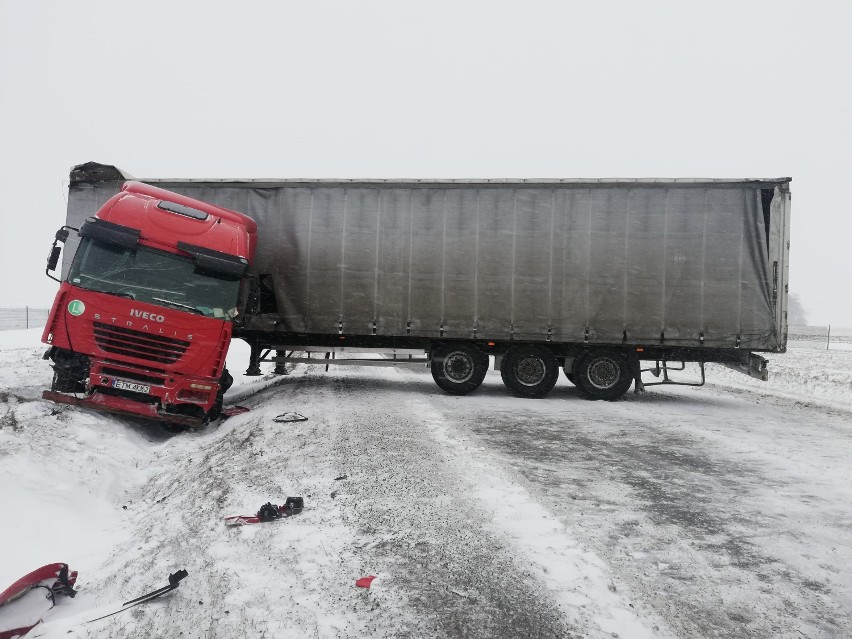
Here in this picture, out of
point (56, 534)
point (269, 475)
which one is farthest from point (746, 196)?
point (56, 534)

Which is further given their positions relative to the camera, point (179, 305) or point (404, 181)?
point (404, 181)

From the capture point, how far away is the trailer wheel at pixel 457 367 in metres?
10.5

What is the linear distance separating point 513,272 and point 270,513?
24.3 feet

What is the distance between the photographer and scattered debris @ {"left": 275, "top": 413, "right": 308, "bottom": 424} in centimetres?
705

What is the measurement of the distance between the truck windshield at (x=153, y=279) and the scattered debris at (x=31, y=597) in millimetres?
4477

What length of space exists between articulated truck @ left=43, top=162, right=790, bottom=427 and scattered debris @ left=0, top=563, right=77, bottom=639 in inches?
270

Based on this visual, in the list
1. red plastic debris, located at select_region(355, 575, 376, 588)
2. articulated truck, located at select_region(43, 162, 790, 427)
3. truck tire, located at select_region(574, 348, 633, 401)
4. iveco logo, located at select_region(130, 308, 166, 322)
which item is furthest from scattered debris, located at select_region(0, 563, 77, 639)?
truck tire, located at select_region(574, 348, 633, 401)

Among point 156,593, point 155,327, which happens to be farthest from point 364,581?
point 155,327

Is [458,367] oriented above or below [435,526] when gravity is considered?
above

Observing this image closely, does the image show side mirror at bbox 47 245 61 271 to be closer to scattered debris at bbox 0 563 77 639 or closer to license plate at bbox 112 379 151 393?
license plate at bbox 112 379 151 393

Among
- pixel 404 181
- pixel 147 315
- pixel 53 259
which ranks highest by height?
pixel 404 181

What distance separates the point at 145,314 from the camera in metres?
6.82

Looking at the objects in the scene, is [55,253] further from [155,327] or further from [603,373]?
[603,373]

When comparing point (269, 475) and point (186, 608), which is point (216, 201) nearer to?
point (269, 475)
